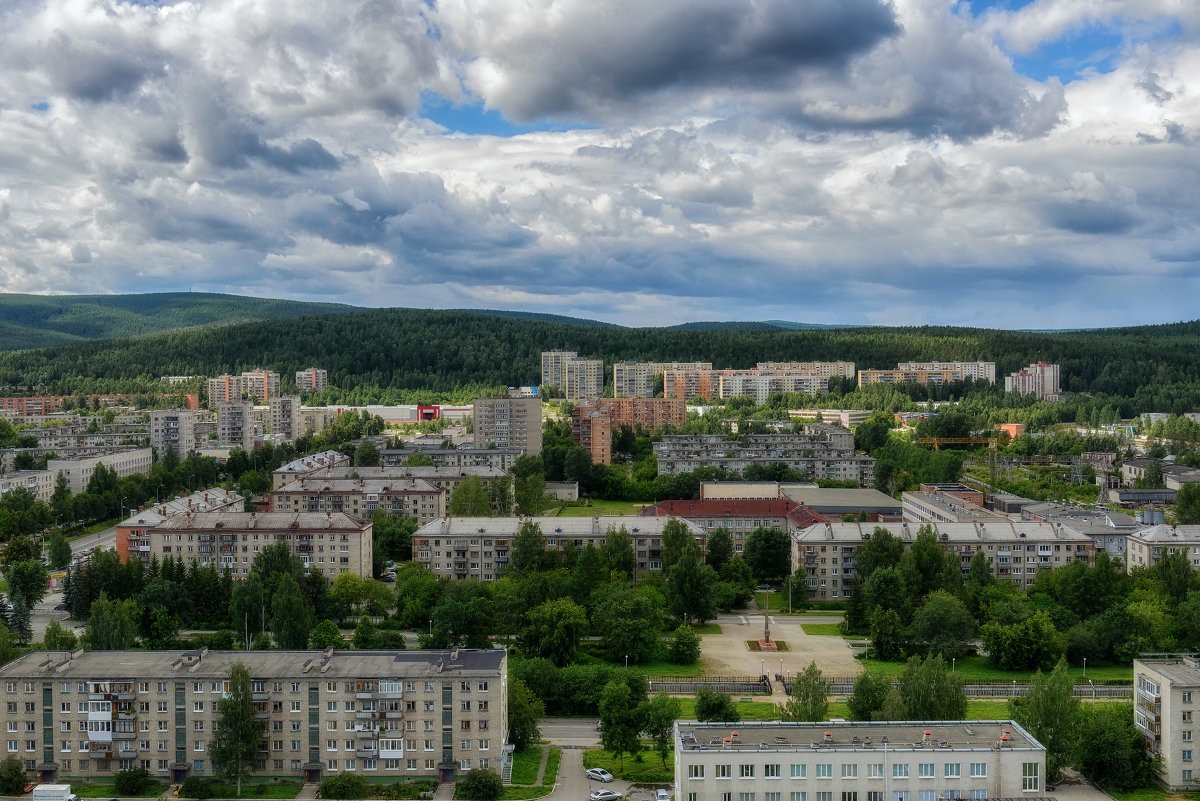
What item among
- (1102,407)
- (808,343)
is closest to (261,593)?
(1102,407)

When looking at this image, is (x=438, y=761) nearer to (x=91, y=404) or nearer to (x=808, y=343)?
(x=91, y=404)

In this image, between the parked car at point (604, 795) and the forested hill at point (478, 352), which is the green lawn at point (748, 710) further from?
the forested hill at point (478, 352)

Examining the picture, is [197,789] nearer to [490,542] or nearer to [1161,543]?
[490,542]

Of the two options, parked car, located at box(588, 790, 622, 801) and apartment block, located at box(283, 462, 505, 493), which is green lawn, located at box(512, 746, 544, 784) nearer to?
parked car, located at box(588, 790, 622, 801)

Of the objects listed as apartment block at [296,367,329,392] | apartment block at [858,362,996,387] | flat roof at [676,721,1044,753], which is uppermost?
apartment block at [858,362,996,387]

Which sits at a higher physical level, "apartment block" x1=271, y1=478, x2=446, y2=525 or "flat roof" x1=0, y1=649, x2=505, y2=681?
"apartment block" x1=271, y1=478, x2=446, y2=525

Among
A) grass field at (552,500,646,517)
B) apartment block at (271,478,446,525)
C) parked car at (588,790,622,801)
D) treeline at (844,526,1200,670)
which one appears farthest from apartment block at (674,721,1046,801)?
grass field at (552,500,646,517)
